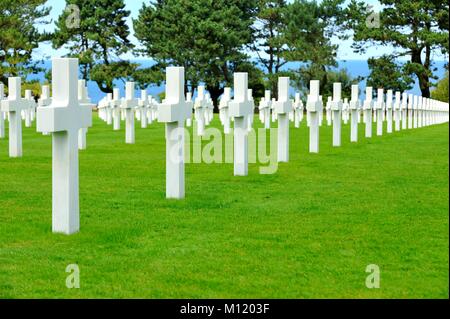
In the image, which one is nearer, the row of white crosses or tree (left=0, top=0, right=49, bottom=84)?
the row of white crosses

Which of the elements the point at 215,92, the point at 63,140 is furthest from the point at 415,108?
the point at 63,140

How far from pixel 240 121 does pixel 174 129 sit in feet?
9.24

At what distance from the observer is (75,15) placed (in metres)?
51.8

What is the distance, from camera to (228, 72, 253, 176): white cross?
40.0ft

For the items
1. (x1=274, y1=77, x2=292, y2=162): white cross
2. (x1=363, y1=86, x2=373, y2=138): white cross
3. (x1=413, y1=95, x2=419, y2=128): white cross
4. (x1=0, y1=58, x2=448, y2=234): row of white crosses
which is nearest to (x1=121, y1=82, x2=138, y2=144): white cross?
(x1=0, y1=58, x2=448, y2=234): row of white crosses

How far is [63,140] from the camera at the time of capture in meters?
7.57

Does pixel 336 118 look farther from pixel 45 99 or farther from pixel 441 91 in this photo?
pixel 441 91

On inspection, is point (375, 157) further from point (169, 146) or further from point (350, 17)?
point (350, 17)

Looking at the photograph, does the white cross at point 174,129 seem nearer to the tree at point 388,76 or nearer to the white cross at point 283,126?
the white cross at point 283,126

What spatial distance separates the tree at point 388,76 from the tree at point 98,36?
50.5ft

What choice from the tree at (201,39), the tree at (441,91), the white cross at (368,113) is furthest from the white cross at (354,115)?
the tree at (441,91)

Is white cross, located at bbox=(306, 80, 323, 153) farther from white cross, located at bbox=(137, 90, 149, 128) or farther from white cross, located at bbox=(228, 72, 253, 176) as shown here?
white cross, located at bbox=(137, 90, 149, 128)

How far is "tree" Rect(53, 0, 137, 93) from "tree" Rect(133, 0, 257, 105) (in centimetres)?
152

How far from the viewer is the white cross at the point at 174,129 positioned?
9531mm
